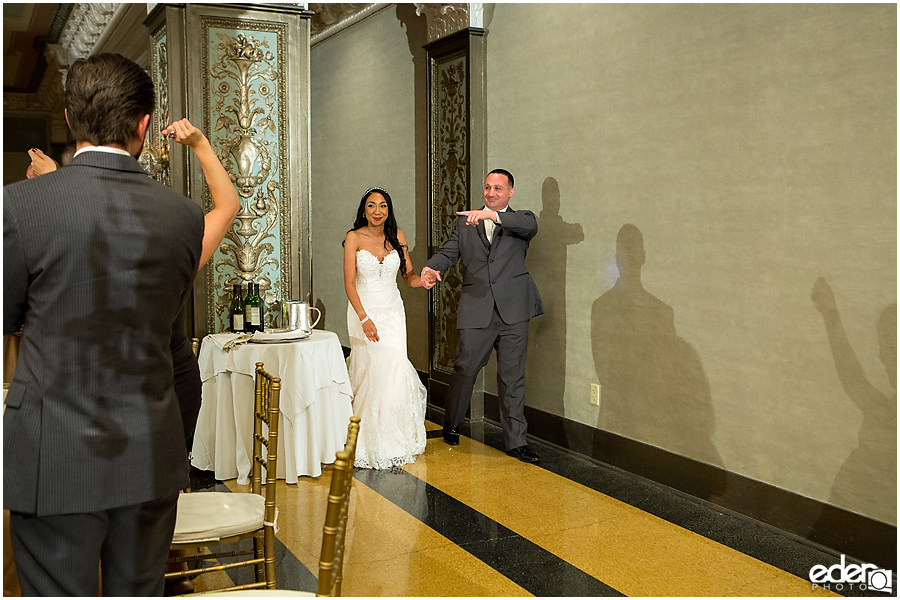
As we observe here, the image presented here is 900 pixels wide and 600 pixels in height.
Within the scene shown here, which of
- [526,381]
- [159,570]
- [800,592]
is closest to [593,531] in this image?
[800,592]

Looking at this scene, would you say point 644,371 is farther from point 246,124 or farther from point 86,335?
point 86,335

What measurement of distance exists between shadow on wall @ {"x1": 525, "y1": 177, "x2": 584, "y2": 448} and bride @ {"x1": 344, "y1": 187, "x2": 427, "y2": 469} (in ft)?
2.78

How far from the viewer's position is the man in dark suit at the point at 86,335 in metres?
1.43

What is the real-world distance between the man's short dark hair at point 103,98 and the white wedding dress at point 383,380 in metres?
3.32

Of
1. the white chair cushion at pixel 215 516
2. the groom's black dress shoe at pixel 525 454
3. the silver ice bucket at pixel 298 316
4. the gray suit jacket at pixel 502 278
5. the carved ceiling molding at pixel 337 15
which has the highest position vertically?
the carved ceiling molding at pixel 337 15

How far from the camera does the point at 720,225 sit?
389 cm

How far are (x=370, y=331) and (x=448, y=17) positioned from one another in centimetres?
260

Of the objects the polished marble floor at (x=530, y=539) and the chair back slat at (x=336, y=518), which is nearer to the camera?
the chair back slat at (x=336, y=518)

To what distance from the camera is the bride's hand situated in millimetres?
4723

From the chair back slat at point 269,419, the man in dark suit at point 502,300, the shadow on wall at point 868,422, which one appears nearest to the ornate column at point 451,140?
the man in dark suit at point 502,300

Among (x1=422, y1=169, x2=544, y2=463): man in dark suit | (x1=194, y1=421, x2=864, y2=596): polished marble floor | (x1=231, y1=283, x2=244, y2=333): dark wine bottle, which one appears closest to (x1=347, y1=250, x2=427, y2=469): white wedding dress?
(x1=194, y1=421, x2=864, y2=596): polished marble floor

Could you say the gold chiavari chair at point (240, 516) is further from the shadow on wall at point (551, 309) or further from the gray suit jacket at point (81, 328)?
the shadow on wall at point (551, 309)

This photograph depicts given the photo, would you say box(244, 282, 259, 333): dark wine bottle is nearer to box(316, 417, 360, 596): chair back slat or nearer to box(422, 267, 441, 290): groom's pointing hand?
box(422, 267, 441, 290): groom's pointing hand

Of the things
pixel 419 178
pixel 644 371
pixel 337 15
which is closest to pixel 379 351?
pixel 644 371
